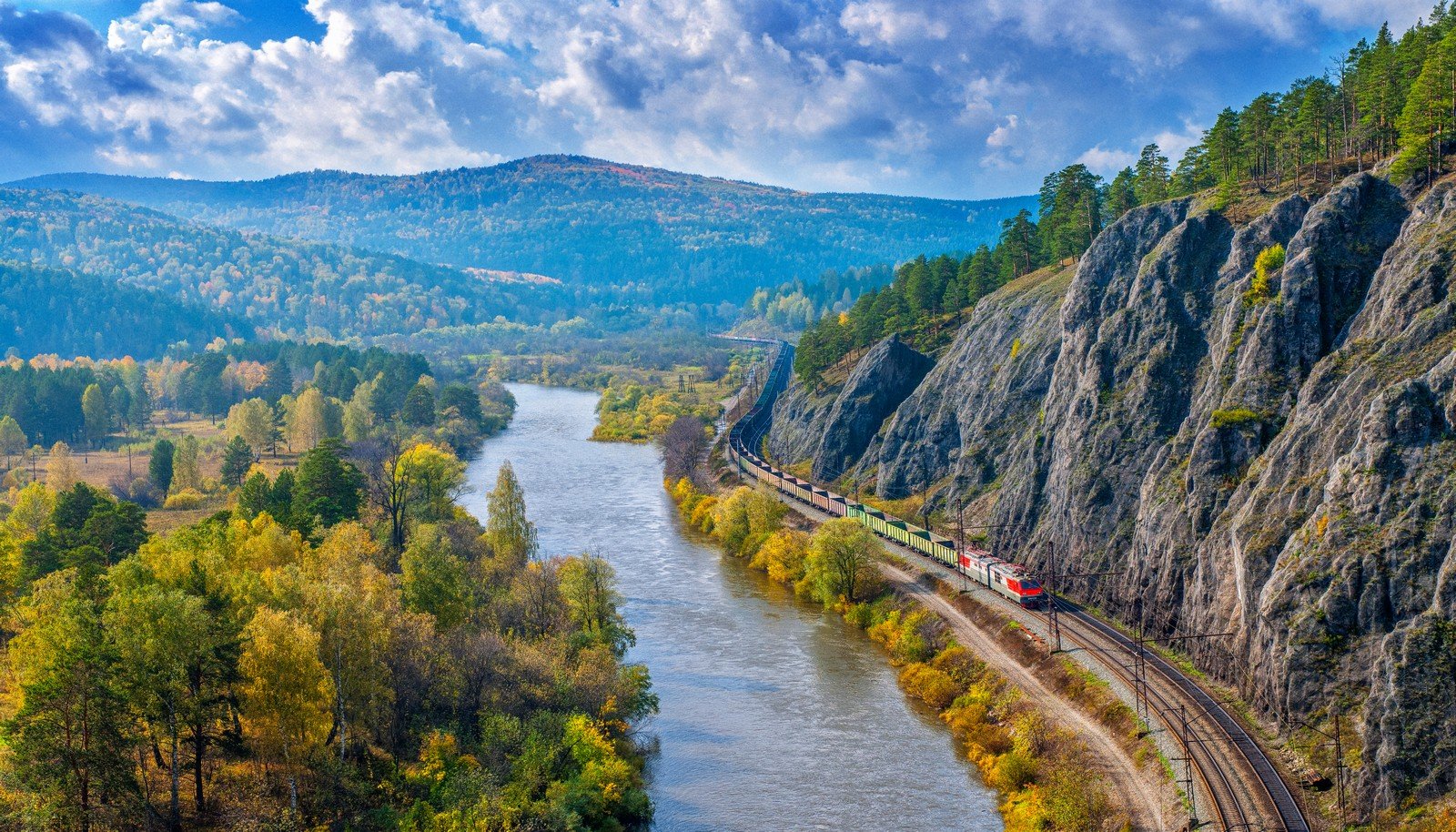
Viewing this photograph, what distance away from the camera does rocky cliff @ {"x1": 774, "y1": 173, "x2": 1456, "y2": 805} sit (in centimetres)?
4197

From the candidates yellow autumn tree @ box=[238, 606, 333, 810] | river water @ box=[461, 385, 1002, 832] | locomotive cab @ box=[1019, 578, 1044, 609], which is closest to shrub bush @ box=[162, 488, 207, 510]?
river water @ box=[461, 385, 1002, 832]

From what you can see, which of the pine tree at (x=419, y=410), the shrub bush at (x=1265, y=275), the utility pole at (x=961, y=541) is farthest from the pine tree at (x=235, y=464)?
the shrub bush at (x=1265, y=275)

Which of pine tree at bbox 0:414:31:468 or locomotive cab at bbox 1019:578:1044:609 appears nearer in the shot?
locomotive cab at bbox 1019:578:1044:609

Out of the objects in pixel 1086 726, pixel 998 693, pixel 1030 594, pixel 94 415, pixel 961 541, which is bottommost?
pixel 998 693

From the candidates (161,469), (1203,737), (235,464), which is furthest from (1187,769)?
(161,469)

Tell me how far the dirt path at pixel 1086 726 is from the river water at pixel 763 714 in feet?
16.9

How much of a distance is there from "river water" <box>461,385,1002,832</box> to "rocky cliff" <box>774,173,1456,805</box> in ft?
49.0

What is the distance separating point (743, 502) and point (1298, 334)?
51626mm

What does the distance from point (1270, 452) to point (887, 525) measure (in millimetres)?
39956

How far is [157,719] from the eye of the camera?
39406mm

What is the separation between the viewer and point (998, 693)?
57.3m

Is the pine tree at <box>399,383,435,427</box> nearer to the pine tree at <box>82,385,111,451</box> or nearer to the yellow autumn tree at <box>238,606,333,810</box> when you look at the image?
the pine tree at <box>82,385,111,451</box>

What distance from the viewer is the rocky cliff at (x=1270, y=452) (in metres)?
42.0

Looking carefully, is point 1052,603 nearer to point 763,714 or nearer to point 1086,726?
point 1086,726
